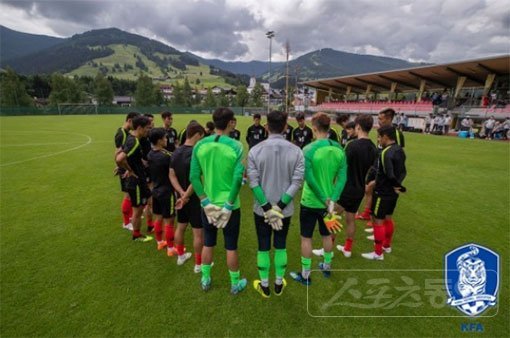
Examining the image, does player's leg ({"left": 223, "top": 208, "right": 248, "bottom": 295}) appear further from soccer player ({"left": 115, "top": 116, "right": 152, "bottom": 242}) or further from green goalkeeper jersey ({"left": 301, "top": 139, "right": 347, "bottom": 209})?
soccer player ({"left": 115, "top": 116, "right": 152, "bottom": 242})

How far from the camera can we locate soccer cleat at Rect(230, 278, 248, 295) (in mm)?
3359

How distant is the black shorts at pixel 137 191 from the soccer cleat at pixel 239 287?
231 cm

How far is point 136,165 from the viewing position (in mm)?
4355


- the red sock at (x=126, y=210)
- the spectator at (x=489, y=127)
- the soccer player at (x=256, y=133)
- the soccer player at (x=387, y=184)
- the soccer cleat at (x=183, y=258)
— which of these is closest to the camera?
the soccer player at (x=387, y=184)

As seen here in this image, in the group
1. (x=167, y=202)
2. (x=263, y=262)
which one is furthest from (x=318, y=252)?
(x=167, y=202)

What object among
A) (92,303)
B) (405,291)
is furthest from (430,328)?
(92,303)

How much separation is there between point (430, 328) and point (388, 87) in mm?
51489

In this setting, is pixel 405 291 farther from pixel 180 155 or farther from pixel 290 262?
pixel 180 155

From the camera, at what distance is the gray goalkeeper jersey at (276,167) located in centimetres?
283

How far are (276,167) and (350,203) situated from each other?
1797 mm

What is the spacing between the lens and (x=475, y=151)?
575 inches

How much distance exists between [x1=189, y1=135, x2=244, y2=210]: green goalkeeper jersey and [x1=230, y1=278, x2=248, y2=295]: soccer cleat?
118 cm

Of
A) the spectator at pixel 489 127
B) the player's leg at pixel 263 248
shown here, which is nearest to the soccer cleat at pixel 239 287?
the player's leg at pixel 263 248

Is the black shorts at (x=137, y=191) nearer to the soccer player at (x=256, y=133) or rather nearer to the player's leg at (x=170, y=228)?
the player's leg at (x=170, y=228)
